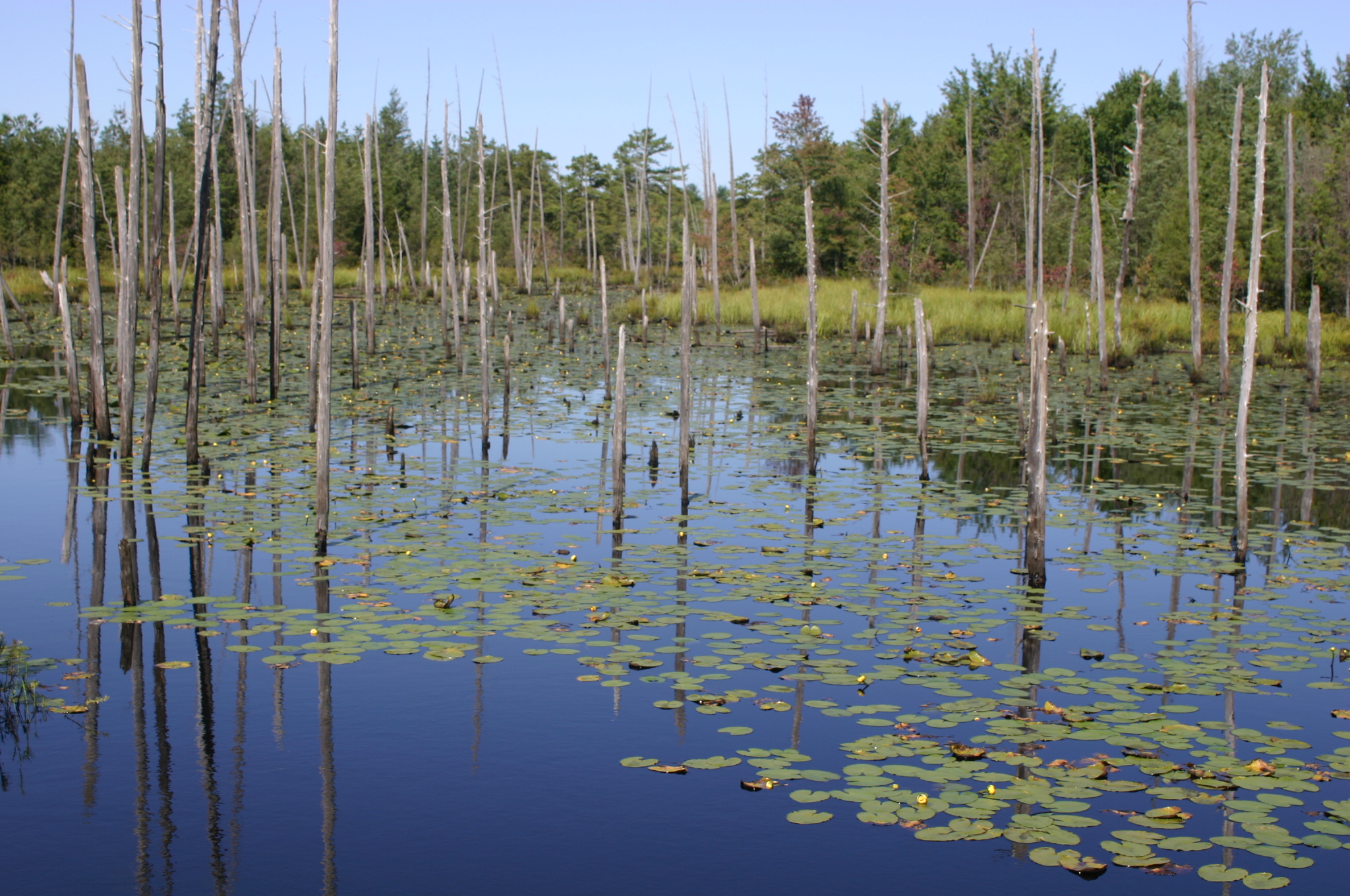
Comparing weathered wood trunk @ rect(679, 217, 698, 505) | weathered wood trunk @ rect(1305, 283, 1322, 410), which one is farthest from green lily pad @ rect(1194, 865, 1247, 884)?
weathered wood trunk @ rect(1305, 283, 1322, 410)

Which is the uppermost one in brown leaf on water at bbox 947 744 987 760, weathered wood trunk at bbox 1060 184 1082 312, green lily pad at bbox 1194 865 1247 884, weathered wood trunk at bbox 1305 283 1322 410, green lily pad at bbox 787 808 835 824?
weathered wood trunk at bbox 1060 184 1082 312

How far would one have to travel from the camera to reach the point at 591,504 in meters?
11.2

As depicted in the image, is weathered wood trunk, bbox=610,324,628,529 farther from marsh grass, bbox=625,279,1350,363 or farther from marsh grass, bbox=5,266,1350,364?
marsh grass, bbox=5,266,1350,364

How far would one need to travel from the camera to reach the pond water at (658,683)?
4633 mm

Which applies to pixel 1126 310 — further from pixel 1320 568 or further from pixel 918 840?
pixel 918 840

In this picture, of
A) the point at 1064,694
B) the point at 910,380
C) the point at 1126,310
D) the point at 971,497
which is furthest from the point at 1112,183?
the point at 1064,694

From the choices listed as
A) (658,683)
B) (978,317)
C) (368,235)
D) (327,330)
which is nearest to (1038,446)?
(658,683)

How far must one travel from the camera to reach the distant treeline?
33.2 meters

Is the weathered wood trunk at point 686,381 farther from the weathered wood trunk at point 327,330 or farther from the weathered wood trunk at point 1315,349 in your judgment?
the weathered wood trunk at point 1315,349

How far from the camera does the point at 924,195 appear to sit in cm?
4866

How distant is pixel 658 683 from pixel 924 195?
45359 millimetres

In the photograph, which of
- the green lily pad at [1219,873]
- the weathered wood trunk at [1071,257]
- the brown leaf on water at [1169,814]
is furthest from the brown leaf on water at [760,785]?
the weathered wood trunk at [1071,257]

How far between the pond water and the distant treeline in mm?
13919

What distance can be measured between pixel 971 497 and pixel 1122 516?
4.83 feet
